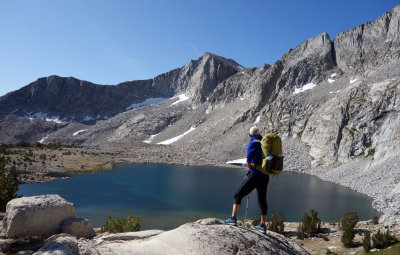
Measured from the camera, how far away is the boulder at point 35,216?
22.9ft

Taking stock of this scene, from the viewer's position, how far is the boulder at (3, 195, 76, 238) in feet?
22.9

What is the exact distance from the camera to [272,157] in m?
7.19

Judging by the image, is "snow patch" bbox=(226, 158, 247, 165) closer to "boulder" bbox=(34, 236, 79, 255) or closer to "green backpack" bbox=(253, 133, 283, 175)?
"green backpack" bbox=(253, 133, 283, 175)

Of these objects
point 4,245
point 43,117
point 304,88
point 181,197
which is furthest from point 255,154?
point 43,117

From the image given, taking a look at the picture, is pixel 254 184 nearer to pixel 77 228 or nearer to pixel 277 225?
pixel 77 228

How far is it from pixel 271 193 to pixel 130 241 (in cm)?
3825

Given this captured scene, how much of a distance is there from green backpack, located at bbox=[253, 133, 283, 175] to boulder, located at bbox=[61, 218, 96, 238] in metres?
5.18

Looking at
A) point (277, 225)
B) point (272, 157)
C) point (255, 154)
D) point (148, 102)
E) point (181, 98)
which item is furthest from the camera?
point (148, 102)

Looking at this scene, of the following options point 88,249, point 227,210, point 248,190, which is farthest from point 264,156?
point 227,210

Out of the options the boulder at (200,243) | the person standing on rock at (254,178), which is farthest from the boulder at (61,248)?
the person standing on rock at (254,178)

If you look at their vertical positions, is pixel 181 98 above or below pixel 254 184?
above

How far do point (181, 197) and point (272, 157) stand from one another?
110 ft

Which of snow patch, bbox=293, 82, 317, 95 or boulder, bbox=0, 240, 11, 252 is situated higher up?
snow patch, bbox=293, 82, 317, 95

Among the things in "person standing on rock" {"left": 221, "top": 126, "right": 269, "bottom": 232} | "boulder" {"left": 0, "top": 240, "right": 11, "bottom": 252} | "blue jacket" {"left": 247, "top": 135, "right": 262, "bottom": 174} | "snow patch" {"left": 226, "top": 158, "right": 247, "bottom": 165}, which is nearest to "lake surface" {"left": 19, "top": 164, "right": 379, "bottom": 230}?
"person standing on rock" {"left": 221, "top": 126, "right": 269, "bottom": 232}
